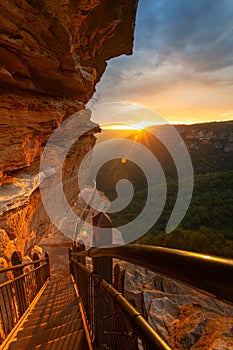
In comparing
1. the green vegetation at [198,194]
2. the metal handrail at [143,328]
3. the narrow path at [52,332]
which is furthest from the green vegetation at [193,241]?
the metal handrail at [143,328]

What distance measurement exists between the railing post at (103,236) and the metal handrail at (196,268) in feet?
A: 2.62

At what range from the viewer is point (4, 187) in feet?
25.2

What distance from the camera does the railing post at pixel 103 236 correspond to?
5.34ft

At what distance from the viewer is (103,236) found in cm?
166

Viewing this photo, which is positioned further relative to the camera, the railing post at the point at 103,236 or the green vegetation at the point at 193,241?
the green vegetation at the point at 193,241

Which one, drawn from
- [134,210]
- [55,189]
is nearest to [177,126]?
[134,210]

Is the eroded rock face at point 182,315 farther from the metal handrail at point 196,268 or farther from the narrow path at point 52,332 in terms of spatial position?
the narrow path at point 52,332

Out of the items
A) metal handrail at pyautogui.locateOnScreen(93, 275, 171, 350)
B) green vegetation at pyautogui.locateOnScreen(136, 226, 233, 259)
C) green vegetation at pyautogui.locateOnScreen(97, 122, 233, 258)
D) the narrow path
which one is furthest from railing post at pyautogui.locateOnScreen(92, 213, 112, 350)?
green vegetation at pyautogui.locateOnScreen(136, 226, 233, 259)

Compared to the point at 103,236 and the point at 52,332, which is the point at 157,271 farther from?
the point at 52,332

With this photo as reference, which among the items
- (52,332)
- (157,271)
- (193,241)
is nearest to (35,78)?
(52,332)

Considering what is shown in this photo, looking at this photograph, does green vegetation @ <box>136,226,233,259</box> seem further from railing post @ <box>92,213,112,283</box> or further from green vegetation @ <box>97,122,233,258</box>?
railing post @ <box>92,213,112,283</box>

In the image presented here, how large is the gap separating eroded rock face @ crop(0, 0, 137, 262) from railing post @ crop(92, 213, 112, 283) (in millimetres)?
5861

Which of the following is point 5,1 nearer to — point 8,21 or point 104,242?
point 8,21

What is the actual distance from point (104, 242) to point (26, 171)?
26.2ft
